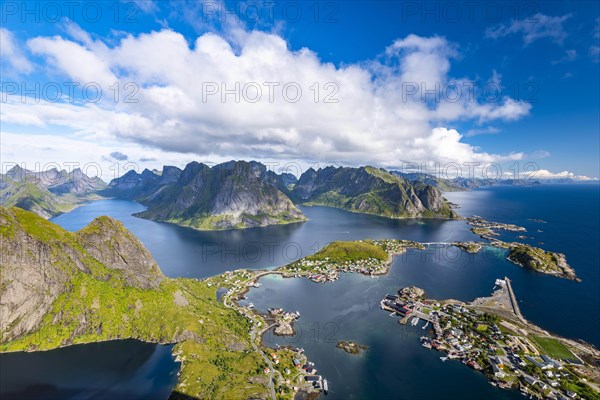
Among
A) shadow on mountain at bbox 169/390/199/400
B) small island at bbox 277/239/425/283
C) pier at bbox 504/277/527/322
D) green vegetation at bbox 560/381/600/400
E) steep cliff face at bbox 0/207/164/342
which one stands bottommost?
green vegetation at bbox 560/381/600/400

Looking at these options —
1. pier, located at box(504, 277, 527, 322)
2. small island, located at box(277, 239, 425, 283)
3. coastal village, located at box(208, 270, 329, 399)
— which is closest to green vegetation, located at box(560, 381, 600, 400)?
pier, located at box(504, 277, 527, 322)

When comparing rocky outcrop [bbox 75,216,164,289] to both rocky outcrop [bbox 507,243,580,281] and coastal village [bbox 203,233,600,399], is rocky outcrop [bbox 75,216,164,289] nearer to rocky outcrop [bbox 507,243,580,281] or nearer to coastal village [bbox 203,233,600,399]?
coastal village [bbox 203,233,600,399]

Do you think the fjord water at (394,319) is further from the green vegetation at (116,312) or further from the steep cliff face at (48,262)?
the steep cliff face at (48,262)

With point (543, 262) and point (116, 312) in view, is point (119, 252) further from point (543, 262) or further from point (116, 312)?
point (543, 262)

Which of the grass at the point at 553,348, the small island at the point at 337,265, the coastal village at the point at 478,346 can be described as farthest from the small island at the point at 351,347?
the grass at the point at 553,348

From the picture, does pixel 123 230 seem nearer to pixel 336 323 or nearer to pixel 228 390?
pixel 228 390
